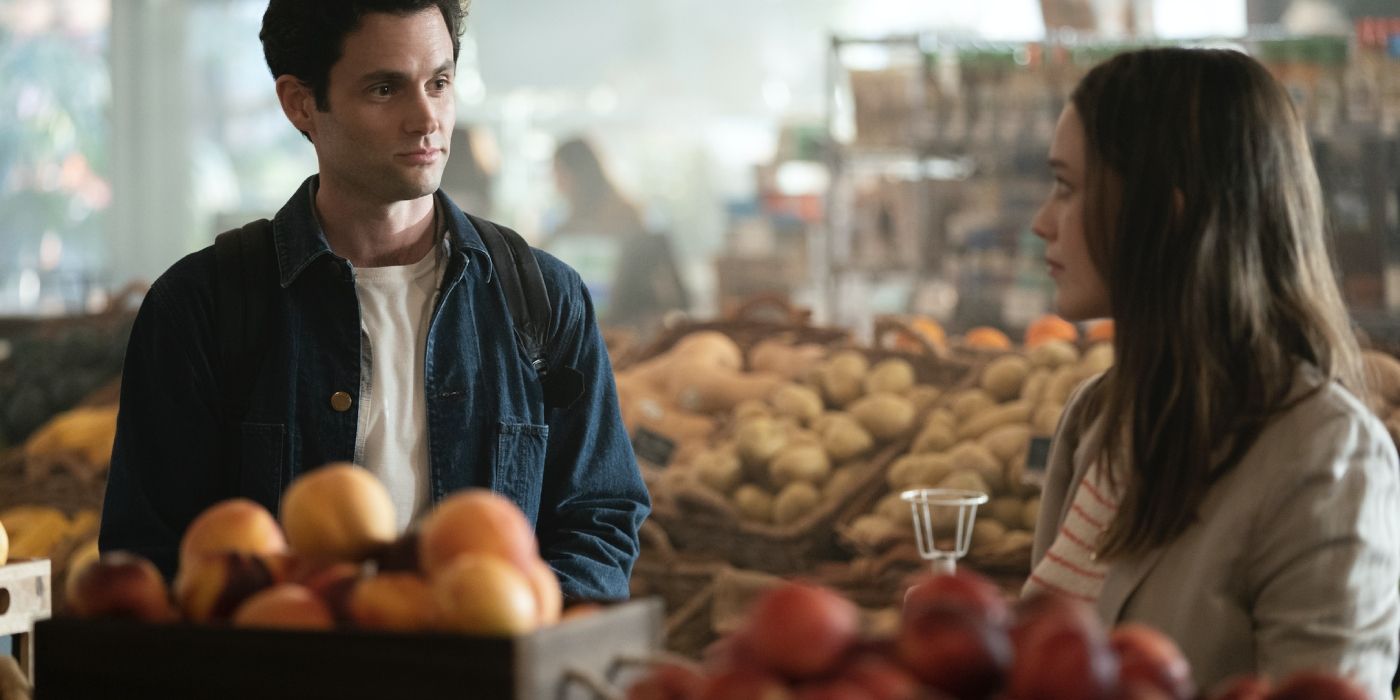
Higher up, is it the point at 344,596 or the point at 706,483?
the point at 344,596

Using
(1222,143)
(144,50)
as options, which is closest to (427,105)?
(1222,143)

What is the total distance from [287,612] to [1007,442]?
245 cm

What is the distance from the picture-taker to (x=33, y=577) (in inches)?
72.4

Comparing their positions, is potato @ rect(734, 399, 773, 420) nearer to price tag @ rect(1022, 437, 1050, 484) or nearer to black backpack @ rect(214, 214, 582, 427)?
price tag @ rect(1022, 437, 1050, 484)

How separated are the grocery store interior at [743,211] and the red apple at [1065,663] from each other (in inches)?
7.3

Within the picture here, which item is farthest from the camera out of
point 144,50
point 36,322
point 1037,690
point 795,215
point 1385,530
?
point 144,50

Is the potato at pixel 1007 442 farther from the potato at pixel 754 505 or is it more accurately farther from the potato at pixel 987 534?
the potato at pixel 754 505

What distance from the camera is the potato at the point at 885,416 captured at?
3.58 m

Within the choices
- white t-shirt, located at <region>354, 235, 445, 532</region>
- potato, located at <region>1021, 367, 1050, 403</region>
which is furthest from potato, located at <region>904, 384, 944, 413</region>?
white t-shirt, located at <region>354, 235, 445, 532</region>

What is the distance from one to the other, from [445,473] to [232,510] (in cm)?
70

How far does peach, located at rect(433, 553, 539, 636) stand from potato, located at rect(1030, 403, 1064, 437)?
7.96 feet

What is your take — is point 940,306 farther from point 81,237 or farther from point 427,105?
point 81,237

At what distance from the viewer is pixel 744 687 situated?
0.85 meters

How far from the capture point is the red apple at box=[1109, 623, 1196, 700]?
0.90m
